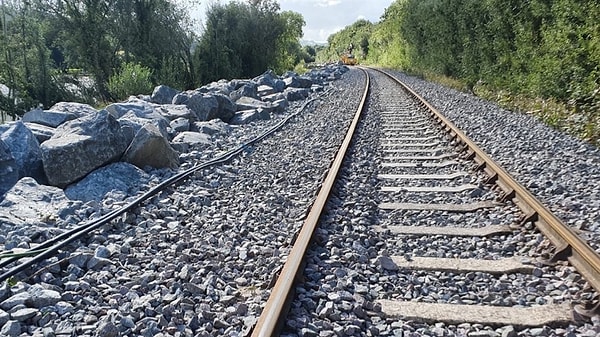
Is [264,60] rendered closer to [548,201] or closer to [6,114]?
[6,114]

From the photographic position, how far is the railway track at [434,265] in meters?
2.53

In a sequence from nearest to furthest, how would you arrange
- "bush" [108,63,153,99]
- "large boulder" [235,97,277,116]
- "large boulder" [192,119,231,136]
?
"large boulder" [192,119,231,136], "large boulder" [235,97,277,116], "bush" [108,63,153,99]

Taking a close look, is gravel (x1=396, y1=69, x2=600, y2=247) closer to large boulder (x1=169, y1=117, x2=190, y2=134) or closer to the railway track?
the railway track

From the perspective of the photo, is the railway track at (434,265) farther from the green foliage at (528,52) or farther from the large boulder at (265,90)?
the large boulder at (265,90)

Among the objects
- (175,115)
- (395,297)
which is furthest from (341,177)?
(175,115)

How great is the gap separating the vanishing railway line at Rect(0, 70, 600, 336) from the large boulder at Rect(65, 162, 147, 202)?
0.50m

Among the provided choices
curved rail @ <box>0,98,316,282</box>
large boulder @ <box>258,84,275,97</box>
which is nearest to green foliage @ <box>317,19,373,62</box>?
large boulder @ <box>258,84,275,97</box>

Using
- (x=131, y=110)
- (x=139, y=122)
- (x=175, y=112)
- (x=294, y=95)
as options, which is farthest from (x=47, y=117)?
(x=294, y=95)

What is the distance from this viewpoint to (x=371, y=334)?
8.05 ft

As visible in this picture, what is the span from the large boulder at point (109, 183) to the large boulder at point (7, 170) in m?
0.52

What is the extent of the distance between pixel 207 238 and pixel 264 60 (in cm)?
2541

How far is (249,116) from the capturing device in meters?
10.5

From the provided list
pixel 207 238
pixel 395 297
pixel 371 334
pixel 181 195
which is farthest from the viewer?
pixel 181 195

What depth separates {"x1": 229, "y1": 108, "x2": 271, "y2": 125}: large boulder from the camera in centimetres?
1033
